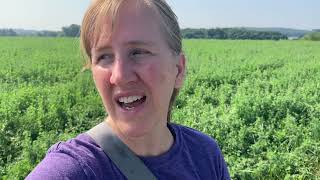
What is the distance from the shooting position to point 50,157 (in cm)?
137

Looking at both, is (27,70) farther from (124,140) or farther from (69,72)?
(124,140)

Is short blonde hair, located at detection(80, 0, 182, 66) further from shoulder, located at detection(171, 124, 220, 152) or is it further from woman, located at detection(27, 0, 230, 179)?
shoulder, located at detection(171, 124, 220, 152)

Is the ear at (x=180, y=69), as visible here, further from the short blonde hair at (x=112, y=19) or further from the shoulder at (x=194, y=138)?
the shoulder at (x=194, y=138)

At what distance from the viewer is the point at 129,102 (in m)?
1.50

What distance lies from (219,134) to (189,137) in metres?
5.14

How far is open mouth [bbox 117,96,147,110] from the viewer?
149cm

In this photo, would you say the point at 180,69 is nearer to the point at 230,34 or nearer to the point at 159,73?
the point at 159,73

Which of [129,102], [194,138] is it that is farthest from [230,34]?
[129,102]

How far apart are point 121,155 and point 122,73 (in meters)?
0.22

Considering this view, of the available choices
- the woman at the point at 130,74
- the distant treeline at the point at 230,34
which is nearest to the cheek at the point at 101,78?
the woman at the point at 130,74

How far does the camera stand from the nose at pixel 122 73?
1.46m

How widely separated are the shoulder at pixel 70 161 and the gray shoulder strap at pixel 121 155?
0.08ft

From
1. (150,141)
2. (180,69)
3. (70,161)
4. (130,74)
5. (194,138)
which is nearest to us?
(70,161)

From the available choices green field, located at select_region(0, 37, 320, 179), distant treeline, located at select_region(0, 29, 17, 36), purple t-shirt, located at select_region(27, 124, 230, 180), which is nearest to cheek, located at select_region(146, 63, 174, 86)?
purple t-shirt, located at select_region(27, 124, 230, 180)
